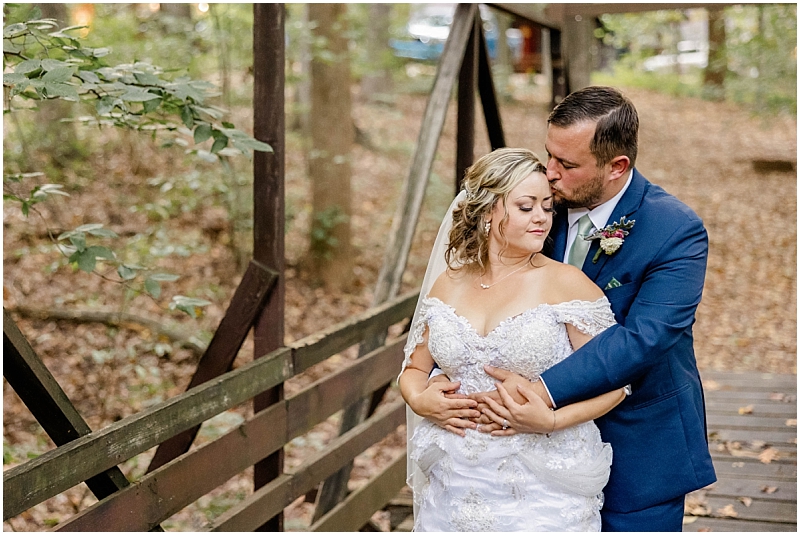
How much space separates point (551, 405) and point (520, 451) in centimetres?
20

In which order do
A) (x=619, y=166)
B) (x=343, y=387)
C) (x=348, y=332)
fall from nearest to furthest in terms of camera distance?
1. (x=619, y=166)
2. (x=348, y=332)
3. (x=343, y=387)

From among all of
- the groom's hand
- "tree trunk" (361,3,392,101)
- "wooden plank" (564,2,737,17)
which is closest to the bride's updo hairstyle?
the groom's hand

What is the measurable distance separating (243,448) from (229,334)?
0.46 m

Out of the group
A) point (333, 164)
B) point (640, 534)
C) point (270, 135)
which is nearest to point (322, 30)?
point (333, 164)

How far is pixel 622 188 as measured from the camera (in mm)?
2543

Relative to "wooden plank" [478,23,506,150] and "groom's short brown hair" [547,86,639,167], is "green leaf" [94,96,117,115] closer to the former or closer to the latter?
"groom's short brown hair" [547,86,639,167]

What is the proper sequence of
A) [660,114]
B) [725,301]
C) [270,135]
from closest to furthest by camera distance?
[270,135]
[725,301]
[660,114]

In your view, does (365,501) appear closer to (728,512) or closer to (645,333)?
(728,512)

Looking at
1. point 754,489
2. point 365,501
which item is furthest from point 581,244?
point 754,489

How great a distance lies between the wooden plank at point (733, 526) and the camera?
155 inches

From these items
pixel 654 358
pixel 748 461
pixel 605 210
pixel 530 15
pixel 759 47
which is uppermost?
pixel 530 15

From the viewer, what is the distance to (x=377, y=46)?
13.7 m

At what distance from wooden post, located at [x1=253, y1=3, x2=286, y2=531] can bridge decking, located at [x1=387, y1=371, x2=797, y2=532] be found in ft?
5.41

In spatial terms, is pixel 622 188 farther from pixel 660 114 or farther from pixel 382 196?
pixel 660 114
